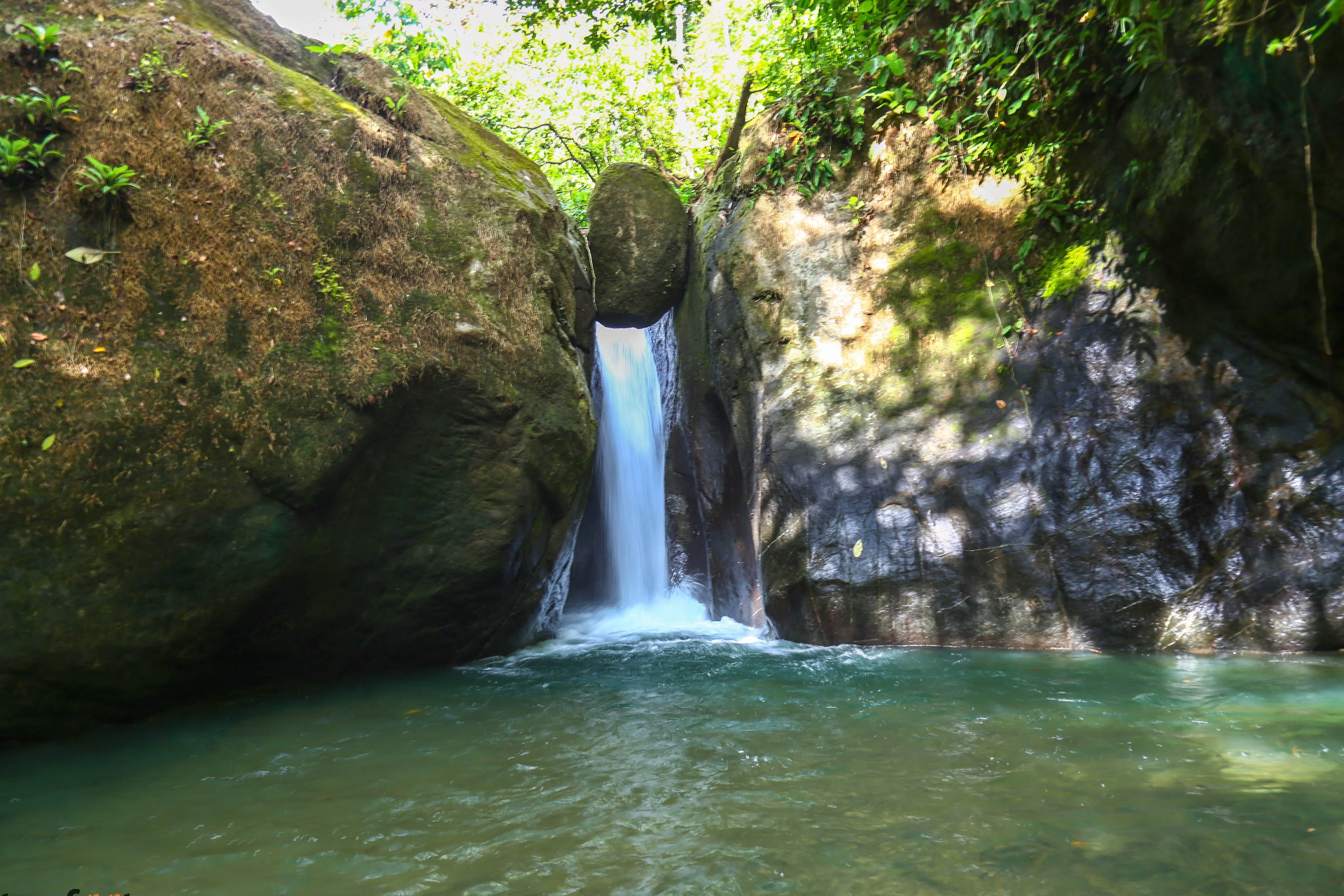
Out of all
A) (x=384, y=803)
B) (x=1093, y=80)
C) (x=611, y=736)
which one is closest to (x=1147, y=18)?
(x=1093, y=80)

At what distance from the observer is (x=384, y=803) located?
3303 millimetres

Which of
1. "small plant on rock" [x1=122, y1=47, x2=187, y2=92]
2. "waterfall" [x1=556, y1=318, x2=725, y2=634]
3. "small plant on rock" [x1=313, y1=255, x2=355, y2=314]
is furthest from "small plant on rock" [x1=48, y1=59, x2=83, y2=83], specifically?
"waterfall" [x1=556, y1=318, x2=725, y2=634]

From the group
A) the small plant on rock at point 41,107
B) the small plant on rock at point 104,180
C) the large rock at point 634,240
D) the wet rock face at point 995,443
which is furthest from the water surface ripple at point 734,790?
the large rock at point 634,240

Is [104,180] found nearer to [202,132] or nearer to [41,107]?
[41,107]

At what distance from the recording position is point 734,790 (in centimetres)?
330

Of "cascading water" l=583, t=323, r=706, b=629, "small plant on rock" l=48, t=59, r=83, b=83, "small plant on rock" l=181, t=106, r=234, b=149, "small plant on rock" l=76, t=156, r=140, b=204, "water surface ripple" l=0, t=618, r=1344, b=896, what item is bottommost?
"water surface ripple" l=0, t=618, r=1344, b=896

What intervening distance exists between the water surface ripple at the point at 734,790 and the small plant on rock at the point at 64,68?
4.31m

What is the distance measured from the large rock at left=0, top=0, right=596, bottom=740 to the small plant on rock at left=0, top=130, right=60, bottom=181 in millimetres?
88

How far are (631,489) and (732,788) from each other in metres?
7.58

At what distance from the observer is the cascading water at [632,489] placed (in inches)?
414

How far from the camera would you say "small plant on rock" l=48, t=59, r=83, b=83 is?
5289 millimetres

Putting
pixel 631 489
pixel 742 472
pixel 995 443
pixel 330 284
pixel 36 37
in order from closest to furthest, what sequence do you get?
pixel 36 37
pixel 330 284
pixel 995 443
pixel 742 472
pixel 631 489

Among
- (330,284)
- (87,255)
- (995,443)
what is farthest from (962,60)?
(87,255)

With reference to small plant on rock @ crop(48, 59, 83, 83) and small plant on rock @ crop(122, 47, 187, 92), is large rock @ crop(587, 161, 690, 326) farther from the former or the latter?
small plant on rock @ crop(48, 59, 83, 83)
